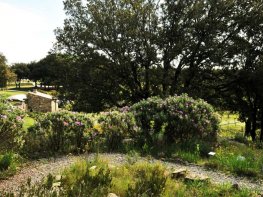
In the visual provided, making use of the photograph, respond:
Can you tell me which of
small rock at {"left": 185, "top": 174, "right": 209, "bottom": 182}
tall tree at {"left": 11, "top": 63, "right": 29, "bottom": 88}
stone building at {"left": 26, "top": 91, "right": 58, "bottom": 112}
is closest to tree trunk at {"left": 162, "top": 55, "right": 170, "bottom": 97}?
small rock at {"left": 185, "top": 174, "right": 209, "bottom": 182}

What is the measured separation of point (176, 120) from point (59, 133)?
342 cm

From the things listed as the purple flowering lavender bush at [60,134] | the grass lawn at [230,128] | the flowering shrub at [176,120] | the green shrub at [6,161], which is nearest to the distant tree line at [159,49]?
the grass lawn at [230,128]

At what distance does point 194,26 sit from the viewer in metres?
23.4

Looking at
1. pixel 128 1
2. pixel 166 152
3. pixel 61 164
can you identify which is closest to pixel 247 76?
pixel 128 1

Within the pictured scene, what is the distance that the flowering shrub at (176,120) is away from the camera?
1133cm

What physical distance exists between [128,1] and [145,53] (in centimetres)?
343

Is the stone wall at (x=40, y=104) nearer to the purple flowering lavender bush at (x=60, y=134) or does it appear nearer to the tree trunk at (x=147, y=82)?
the tree trunk at (x=147, y=82)

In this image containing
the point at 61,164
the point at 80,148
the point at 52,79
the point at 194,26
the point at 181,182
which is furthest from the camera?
the point at 52,79

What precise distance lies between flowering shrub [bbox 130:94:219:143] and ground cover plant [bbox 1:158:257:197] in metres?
3.85

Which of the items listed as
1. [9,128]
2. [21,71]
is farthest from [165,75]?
[21,71]

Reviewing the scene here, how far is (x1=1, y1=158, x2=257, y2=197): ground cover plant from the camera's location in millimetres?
6172

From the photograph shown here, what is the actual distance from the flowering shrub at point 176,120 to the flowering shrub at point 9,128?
3633 mm

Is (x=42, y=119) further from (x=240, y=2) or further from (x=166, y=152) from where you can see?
(x=240, y=2)

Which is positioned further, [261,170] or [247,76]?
[247,76]
